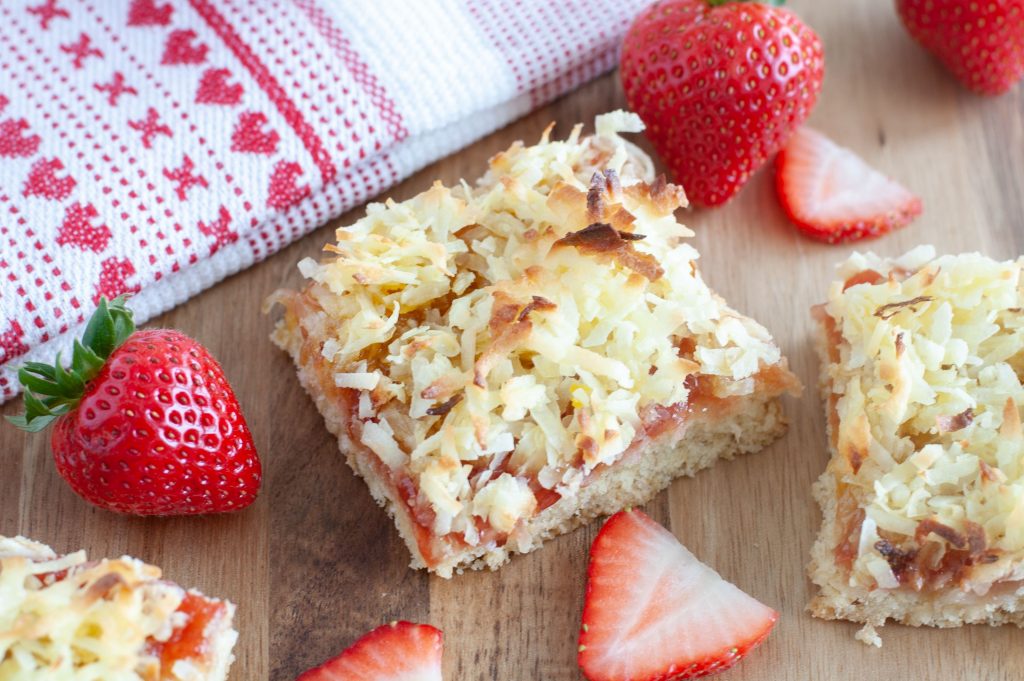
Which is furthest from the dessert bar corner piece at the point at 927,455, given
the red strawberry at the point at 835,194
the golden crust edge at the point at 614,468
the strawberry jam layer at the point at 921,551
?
the red strawberry at the point at 835,194

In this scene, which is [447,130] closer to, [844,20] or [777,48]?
[777,48]

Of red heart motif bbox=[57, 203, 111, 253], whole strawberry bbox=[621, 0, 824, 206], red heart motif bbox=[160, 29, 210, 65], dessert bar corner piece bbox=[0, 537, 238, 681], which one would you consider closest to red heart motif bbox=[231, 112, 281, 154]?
red heart motif bbox=[160, 29, 210, 65]

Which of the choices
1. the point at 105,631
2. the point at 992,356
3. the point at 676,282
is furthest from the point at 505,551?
the point at 992,356

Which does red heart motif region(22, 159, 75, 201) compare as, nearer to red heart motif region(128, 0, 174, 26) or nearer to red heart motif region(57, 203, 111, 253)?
red heart motif region(57, 203, 111, 253)

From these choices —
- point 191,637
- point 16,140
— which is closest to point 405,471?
point 191,637

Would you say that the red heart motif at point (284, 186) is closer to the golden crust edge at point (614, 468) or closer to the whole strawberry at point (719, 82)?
the golden crust edge at point (614, 468)

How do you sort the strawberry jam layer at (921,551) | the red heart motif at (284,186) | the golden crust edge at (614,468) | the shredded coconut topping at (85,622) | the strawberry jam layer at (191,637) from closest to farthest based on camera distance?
the shredded coconut topping at (85,622), the strawberry jam layer at (191,637), the strawberry jam layer at (921,551), the golden crust edge at (614,468), the red heart motif at (284,186)
